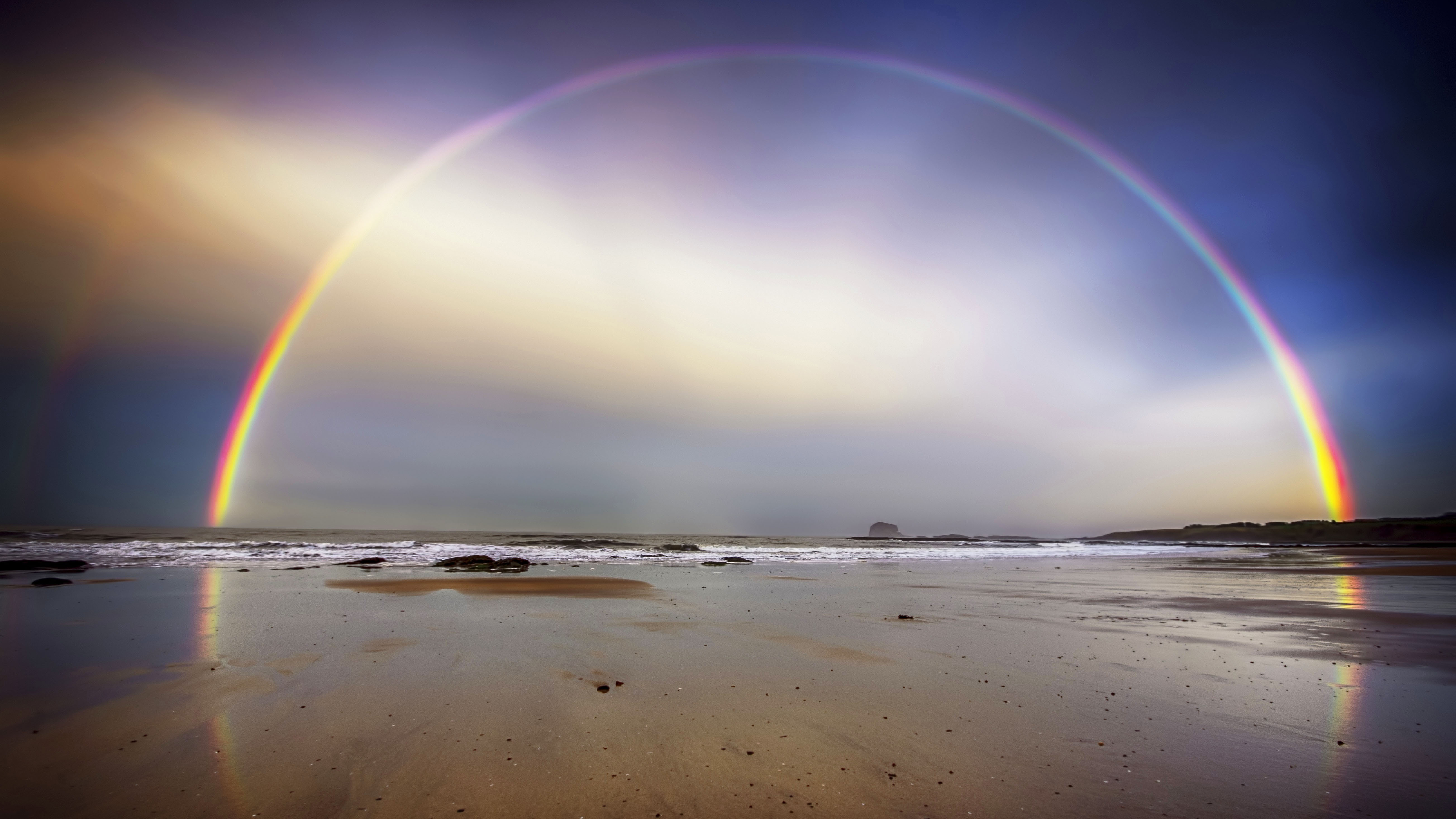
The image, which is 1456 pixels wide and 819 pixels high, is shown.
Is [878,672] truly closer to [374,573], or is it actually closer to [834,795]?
[834,795]

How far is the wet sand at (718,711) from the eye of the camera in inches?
191

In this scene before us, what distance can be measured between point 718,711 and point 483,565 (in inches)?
985

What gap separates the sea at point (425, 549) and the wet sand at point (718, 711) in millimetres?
22556

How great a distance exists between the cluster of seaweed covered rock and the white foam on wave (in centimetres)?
267

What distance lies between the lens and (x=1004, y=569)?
112 feet

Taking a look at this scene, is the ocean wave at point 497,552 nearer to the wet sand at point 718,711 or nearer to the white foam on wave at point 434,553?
the white foam on wave at point 434,553

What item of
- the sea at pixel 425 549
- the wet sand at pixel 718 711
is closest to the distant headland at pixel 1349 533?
the sea at pixel 425 549

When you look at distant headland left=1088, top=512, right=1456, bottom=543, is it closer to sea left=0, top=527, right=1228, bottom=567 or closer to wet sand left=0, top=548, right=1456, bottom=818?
sea left=0, top=527, right=1228, bottom=567

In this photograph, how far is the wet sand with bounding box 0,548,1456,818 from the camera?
4.86 m

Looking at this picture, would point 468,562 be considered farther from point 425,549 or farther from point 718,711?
point 718,711

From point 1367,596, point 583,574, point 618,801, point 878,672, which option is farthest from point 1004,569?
point 618,801

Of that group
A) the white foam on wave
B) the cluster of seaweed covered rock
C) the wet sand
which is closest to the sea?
the white foam on wave

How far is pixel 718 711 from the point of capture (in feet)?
23.2

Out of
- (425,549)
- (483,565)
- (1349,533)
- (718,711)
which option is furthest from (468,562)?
(1349,533)
